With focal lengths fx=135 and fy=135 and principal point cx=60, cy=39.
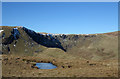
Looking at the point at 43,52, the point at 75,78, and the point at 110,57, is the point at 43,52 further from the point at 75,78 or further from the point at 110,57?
the point at 75,78

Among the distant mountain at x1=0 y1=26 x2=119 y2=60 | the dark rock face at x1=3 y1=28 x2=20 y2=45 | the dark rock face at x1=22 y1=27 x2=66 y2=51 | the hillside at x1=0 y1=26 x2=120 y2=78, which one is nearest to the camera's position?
the hillside at x1=0 y1=26 x2=120 y2=78

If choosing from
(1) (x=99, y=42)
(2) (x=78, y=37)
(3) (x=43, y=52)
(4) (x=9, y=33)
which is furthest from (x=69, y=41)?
(4) (x=9, y=33)

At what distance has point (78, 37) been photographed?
14962 cm

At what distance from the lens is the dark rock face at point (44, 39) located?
12819 cm

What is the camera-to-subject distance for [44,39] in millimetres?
137250

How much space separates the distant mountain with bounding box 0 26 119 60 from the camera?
107125 millimetres

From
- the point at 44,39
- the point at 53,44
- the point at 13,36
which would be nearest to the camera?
the point at 13,36

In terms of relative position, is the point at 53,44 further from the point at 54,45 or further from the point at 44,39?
the point at 44,39

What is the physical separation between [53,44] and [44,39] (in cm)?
1047

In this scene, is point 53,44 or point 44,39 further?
point 53,44

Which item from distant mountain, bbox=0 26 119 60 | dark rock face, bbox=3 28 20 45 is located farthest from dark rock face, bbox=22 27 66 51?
dark rock face, bbox=3 28 20 45

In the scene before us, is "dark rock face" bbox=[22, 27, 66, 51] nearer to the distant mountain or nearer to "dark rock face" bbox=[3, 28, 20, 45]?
the distant mountain

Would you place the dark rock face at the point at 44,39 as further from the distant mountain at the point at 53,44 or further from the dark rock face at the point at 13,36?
the dark rock face at the point at 13,36

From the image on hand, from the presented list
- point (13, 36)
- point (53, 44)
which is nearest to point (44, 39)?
point (53, 44)
